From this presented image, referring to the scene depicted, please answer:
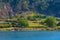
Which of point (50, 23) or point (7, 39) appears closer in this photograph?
point (7, 39)

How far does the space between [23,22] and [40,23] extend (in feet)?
38.0

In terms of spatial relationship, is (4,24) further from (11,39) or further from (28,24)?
(11,39)

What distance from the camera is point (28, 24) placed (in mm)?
169500

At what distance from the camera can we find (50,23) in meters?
173

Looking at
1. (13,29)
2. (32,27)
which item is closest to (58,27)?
(32,27)

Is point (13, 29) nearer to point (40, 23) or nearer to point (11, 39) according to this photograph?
point (40, 23)

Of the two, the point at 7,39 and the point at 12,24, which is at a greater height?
the point at 7,39

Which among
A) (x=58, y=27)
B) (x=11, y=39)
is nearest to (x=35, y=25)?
(x=58, y=27)

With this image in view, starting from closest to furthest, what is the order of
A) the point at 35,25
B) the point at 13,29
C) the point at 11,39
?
the point at 11,39 → the point at 13,29 → the point at 35,25

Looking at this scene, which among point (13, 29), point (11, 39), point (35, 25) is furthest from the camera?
point (35, 25)

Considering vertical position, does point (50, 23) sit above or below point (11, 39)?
below

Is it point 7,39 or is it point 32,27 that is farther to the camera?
point 32,27

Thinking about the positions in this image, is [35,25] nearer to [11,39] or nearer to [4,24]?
[4,24]

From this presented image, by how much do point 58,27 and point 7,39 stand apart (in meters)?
74.3
